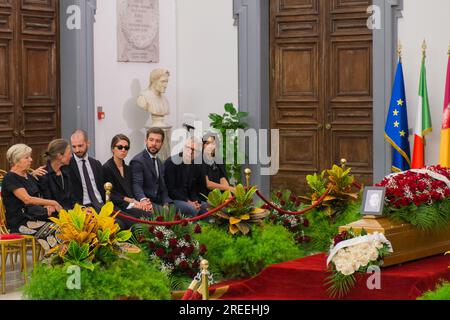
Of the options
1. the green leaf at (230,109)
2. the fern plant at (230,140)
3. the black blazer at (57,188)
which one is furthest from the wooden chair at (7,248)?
the green leaf at (230,109)

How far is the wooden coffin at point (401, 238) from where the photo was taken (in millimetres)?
8562

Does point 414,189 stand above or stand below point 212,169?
below

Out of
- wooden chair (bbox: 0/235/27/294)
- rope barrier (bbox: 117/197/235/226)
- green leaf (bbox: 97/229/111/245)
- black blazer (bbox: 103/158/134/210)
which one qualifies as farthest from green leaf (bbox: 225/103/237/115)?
green leaf (bbox: 97/229/111/245)

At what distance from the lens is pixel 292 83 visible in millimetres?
Result: 14031

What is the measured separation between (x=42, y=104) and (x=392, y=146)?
4594 millimetres

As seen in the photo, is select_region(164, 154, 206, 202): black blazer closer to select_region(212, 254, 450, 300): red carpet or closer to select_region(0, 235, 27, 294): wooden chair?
select_region(0, 235, 27, 294): wooden chair

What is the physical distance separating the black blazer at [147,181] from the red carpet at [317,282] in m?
2.21

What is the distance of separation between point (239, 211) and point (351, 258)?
5.32 feet

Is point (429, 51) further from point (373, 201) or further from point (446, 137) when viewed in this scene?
point (373, 201)

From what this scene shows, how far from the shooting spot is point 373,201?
889cm

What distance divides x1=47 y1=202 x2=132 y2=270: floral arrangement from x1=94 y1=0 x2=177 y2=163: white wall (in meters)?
5.60

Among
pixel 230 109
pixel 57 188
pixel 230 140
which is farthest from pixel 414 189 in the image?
pixel 230 109

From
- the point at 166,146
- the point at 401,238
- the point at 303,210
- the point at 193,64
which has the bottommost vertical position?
the point at 401,238

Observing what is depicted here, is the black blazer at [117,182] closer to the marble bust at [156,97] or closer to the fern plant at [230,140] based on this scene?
the marble bust at [156,97]
